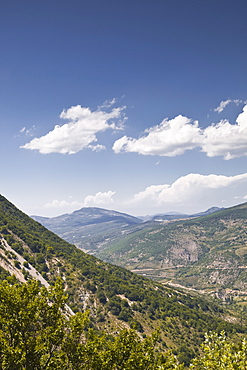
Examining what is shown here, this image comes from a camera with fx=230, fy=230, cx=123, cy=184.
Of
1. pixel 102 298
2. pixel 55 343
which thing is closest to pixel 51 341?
pixel 55 343

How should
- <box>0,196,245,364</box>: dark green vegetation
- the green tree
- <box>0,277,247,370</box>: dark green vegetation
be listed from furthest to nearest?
1. <box>0,196,245,364</box>: dark green vegetation
2. the green tree
3. <box>0,277,247,370</box>: dark green vegetation

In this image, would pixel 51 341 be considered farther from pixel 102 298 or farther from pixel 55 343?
pixel 102 298

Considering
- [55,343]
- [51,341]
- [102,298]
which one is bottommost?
[102,298]

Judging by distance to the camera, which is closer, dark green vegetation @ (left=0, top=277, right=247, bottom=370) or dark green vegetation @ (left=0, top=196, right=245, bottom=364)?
dark green vegetation @ (left=0, top=277, right=247, bottom=370)

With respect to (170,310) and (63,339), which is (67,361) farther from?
(170,310)

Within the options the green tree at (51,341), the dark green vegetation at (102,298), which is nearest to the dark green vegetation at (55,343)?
the green tree at (51,341)

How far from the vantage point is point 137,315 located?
384 feet

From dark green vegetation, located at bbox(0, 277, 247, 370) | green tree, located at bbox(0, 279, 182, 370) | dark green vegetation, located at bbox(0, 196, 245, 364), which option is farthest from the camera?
dark green vegetation, located at bbox(0, 196, 245, 364)

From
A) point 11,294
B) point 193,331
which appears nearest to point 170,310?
point 193,331

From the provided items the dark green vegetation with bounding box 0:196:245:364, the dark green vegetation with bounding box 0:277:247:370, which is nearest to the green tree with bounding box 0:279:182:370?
the dark green vegetation with bounding box 0:277:247:370

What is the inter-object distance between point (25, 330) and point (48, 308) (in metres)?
2.72

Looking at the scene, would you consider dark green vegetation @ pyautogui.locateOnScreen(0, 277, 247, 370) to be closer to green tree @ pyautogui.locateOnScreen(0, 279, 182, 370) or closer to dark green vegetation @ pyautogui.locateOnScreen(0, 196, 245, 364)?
green tree @ pyautogui.locateOnScreen(0, 279, 182, 370)

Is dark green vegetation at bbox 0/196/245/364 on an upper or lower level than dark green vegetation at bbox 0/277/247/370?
lower

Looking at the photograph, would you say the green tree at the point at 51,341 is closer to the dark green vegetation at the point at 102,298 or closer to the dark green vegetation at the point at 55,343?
the dark green vegetation at the point at 55,343
